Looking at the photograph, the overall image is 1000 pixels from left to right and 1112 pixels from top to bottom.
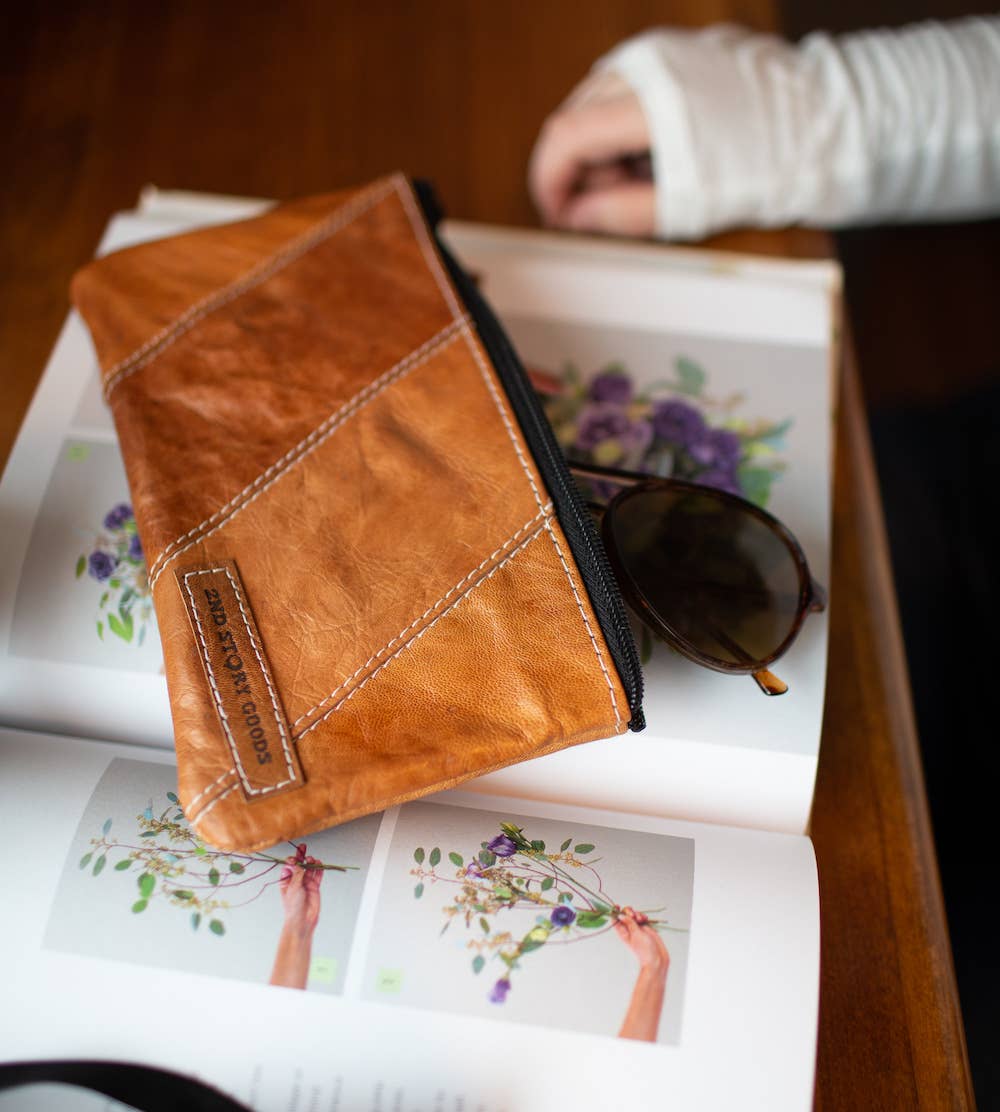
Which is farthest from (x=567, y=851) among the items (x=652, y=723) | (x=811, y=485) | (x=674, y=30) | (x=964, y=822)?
(x=674, y=30)

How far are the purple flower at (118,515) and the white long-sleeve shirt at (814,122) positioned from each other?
0.41 metres

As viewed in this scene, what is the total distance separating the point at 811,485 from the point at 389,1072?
390 millimetres

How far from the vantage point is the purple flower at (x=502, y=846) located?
1.46 ft

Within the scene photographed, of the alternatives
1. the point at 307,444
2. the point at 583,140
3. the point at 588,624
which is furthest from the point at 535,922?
the point at 583,140

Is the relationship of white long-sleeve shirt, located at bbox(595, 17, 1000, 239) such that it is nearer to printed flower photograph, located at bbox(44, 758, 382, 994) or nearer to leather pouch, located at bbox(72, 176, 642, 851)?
leather pouch, located at bbox(72, 176, 642, 851)

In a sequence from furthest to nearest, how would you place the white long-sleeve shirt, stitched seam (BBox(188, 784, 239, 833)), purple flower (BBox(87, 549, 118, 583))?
the white long-sleeve shirt → purple flower (BBox(87, 549, 118, 583)) → stitched seam (BBox(188, 784, 239, 833))

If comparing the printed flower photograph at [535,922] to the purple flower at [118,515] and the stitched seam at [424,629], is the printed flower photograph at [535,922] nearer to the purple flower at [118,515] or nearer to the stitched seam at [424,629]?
the stitched seam at [424,629]

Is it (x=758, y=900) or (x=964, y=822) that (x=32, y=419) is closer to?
(x=758, y=900)

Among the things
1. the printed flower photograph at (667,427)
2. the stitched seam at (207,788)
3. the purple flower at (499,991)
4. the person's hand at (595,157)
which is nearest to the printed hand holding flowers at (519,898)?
the purple flower at (499,991)

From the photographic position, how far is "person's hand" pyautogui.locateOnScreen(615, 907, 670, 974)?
1.37 feet

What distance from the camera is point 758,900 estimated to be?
435 mm

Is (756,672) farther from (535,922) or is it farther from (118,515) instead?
(118,515)

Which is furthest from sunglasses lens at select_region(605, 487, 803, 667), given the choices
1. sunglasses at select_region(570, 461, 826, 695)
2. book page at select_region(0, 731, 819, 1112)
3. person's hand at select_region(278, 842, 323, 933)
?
person's hand at select_region(278, 842, 323, 933)

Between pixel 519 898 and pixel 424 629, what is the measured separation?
5.2 inches
